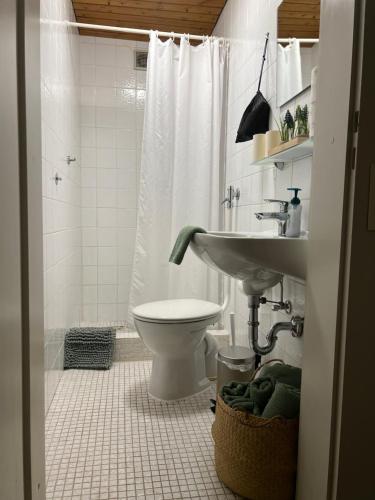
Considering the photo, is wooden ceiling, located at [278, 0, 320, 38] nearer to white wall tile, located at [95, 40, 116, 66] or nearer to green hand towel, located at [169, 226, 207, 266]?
green hand towel, located at [169, 226, 207, 266]

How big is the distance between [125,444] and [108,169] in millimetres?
1982

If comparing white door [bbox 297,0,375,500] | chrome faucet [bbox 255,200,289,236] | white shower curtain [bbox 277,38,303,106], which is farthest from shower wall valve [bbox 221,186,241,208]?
white door [bbox 297,0,375,500]

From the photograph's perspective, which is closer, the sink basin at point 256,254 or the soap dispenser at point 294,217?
the sink basin at point 256,254

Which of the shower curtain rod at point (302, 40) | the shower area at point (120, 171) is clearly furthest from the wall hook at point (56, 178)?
the shower curtain rod at point (302, 40)

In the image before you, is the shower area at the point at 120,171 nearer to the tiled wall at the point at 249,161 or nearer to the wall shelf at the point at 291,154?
the tiled wall at the point at 249,161

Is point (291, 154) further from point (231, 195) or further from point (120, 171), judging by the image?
point (120, 171)

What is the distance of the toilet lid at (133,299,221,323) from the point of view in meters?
1.68

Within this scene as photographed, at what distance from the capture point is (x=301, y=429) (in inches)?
38.7

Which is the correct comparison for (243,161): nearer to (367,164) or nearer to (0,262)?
(367,164)

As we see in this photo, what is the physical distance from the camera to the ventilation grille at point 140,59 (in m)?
2.74

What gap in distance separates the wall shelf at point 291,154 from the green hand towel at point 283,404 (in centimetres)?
82

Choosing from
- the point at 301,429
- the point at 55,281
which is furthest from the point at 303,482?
the point at 55,281

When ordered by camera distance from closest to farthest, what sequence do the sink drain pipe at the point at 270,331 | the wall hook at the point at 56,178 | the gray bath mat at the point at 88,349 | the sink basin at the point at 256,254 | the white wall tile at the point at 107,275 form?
the sink basin at the point at 256,254 → the sink drain pipe at the point at 270,331 → the wall hook at the point at 56,178 → the gray bath mat at the point at 88,349 → the white wall tile at the point at 107,275

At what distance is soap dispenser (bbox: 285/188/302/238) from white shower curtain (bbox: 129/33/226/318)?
1036 mm
